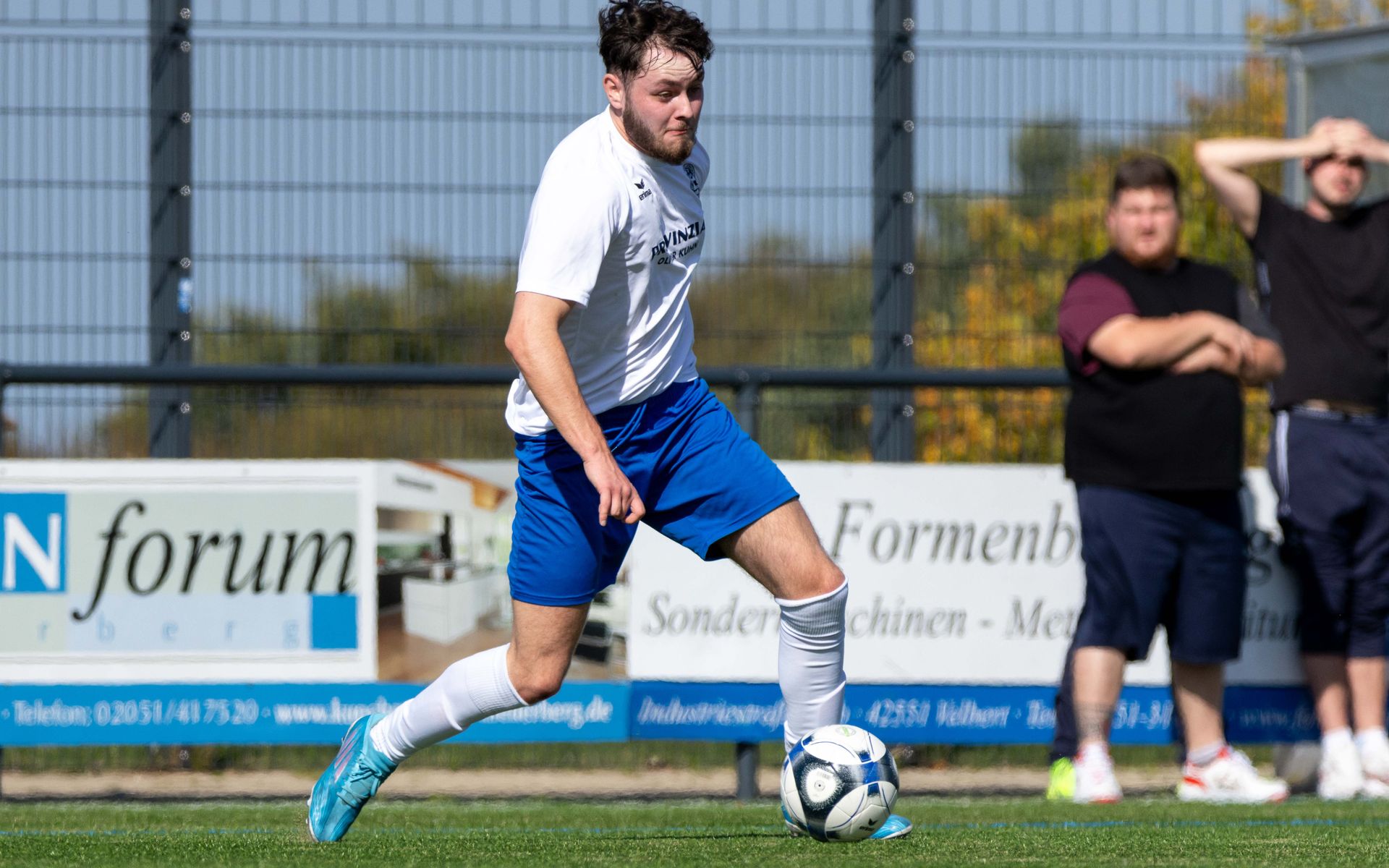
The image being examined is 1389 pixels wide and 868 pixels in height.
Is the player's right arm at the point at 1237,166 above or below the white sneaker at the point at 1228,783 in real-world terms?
above

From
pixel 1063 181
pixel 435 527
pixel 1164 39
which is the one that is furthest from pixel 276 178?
pixel 1164 39

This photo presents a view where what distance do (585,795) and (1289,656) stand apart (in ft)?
9.50

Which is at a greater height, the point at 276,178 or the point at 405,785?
the point at 276,178

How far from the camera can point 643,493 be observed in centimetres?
462

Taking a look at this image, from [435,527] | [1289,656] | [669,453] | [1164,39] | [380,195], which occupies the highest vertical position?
[1164,39]

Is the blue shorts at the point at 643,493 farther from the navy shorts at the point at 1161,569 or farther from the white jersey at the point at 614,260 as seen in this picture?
the navy shorts at the point at 1161,569

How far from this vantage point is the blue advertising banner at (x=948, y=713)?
282 inches

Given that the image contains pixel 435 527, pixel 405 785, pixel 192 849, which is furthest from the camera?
pixel 405 785

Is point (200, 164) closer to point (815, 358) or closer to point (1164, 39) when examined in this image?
point (815, 358)

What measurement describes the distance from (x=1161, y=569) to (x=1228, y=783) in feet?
2.80

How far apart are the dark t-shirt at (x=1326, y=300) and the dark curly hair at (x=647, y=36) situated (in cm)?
348

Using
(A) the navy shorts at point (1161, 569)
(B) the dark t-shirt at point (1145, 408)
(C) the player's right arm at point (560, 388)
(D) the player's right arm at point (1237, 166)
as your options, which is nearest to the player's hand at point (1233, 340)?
(B) the dark t-shirt at point (1145, 408)

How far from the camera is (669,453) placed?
4.61 meters

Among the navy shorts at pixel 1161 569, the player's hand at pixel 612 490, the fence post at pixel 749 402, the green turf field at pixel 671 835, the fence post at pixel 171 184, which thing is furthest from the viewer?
the fence post at pixel 171 184
